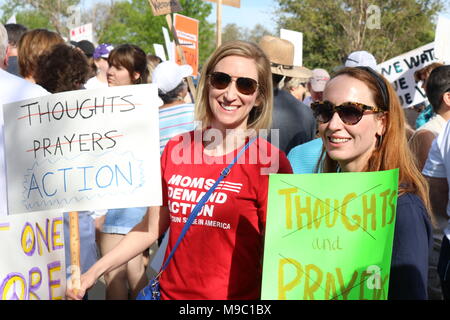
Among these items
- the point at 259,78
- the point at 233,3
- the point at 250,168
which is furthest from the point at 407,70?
the point at 250,168

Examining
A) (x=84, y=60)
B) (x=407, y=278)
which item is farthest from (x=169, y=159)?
(x=84, y=60)

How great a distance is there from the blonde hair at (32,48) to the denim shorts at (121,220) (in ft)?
3.54

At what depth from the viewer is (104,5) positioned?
169ft

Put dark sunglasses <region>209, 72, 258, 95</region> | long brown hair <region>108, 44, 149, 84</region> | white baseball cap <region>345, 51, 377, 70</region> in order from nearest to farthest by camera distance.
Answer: dark sunglasses <region>209, 72, 258, 95</region> < long brown hair <region>108, 44, 149, 84</region> < white baseball cap <region>345, 51, 377, 70</region>

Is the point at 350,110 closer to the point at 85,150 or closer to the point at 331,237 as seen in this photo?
the point at 331,237

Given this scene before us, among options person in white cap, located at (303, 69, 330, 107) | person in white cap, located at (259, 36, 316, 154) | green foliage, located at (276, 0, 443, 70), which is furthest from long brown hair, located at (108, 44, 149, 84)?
green foliage, located at (276, 0, 443, 70)

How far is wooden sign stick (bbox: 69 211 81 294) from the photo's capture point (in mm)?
2301

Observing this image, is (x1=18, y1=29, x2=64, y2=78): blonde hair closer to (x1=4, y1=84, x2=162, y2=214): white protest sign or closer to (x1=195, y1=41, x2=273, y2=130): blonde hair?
(x1=195, y1=41, x2=273, y2=130): blonde hair

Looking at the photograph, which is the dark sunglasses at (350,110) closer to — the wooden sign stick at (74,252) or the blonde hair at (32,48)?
the wooden sign stick at (74,252)

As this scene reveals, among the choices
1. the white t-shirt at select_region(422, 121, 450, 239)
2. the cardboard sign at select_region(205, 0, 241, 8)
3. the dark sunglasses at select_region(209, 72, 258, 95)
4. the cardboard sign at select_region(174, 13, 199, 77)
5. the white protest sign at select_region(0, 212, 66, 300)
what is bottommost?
the white protest sign at select_region(0, 212, 66, 300)

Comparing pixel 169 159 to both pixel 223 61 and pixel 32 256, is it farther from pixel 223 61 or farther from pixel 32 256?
pixel 32 256

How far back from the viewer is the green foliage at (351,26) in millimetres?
25572

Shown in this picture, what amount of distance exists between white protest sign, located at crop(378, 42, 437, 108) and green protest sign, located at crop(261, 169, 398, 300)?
497 cm

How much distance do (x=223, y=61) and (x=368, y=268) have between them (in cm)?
116
